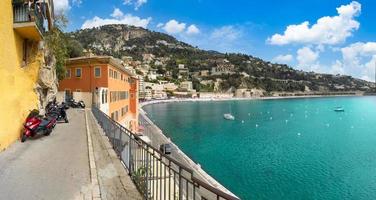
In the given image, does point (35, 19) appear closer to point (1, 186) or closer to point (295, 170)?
point (1, 186)

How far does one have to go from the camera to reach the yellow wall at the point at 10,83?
11641 mm

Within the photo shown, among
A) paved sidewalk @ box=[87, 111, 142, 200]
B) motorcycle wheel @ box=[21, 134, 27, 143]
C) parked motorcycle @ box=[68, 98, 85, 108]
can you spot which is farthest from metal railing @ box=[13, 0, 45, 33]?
parked motorcycle @ box=[68, 98, 85, 108]

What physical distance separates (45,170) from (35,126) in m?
6.31

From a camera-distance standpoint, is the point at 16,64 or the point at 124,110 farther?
the point at 124,110

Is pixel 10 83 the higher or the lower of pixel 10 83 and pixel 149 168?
the higher

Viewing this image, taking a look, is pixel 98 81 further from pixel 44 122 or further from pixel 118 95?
pixel 44 122

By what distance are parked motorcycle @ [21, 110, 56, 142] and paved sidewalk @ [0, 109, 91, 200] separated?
38cm

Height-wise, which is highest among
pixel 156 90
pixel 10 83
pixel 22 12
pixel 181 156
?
pixel 22 12

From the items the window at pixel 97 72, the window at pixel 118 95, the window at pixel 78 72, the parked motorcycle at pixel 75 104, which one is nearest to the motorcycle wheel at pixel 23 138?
the window at pixel 97 72

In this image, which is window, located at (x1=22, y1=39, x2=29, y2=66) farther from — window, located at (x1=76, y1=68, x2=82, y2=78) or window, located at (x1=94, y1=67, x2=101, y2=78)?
window, located at (x1=76, y1=68, x2=82, y2=78)

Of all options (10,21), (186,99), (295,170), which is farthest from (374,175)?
(186,99)

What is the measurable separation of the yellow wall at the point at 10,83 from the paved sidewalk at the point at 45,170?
30.3 inches

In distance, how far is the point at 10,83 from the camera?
12656 millimetres

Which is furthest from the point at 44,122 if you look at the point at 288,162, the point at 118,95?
the point at 288,162
